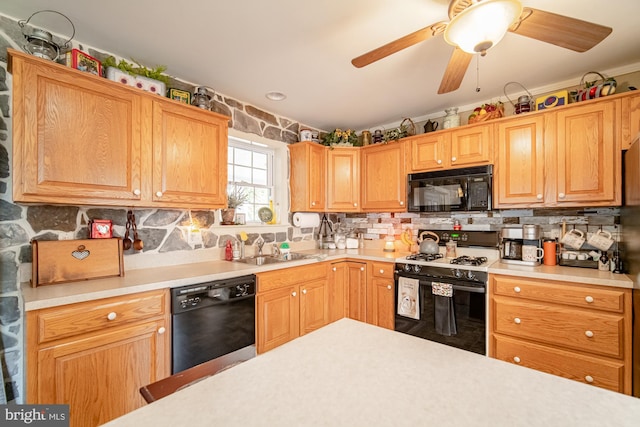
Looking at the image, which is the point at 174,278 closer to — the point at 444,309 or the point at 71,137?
the point at 71,137

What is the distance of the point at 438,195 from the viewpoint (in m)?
2.86

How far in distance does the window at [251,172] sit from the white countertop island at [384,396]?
2.41 metres

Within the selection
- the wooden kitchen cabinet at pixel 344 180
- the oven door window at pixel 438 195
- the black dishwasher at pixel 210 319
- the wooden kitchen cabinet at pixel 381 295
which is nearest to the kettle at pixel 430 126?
the oven door window at pixel 438 195

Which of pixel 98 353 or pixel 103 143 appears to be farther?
pixel 103 143

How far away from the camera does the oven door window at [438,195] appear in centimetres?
271

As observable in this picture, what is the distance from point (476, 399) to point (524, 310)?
193cm

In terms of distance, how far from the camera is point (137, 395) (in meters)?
1.62

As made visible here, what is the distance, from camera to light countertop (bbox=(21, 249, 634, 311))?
144 cm

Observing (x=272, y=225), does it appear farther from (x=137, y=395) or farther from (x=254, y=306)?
(x=137, y=395)

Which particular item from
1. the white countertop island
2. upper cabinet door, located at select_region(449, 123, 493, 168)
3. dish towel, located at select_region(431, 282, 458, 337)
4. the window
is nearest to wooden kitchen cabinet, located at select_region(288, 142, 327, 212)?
the window

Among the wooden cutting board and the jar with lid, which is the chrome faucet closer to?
the wooden cutting board

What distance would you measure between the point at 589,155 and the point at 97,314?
3.40 meters

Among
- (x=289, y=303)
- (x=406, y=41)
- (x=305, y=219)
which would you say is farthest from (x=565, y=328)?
(x=305, y=219)

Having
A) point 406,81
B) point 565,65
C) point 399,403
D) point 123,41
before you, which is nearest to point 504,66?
point 565,65
